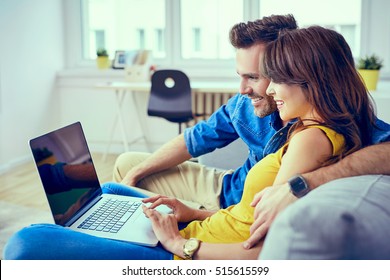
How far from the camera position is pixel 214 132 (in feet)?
5.35

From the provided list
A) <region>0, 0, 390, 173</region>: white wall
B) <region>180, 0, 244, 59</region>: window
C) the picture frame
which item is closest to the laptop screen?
<region>0, 0, 390, 173</region>: white wall

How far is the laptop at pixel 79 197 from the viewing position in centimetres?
113

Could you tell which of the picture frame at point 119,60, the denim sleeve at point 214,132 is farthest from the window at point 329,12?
the denim sleeve at point 214,132

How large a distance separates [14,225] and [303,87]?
75.6 inches

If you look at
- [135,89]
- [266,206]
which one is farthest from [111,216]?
[135,89]

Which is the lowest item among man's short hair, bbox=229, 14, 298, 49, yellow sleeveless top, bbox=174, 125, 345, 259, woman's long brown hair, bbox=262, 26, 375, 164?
yellow sleeveless top, bbox=174, 125, 345, 259

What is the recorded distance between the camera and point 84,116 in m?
4.39

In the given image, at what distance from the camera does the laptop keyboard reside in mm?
1189

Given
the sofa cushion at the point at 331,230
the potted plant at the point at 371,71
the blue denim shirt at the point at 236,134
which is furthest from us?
the potted plant at the point at 371,71

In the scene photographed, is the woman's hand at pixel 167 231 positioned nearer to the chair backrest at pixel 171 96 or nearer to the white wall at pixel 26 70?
the chair backrest at pixel 171 96

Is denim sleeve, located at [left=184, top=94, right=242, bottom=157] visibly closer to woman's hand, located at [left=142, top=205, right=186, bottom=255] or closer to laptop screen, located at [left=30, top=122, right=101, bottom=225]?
laptop screen, located at [left=30, top=122, right=101, bottom=225]

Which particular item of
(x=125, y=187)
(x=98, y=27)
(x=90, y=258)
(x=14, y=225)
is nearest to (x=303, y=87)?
(x=90, y=258)

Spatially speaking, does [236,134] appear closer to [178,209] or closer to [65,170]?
[178,209]
